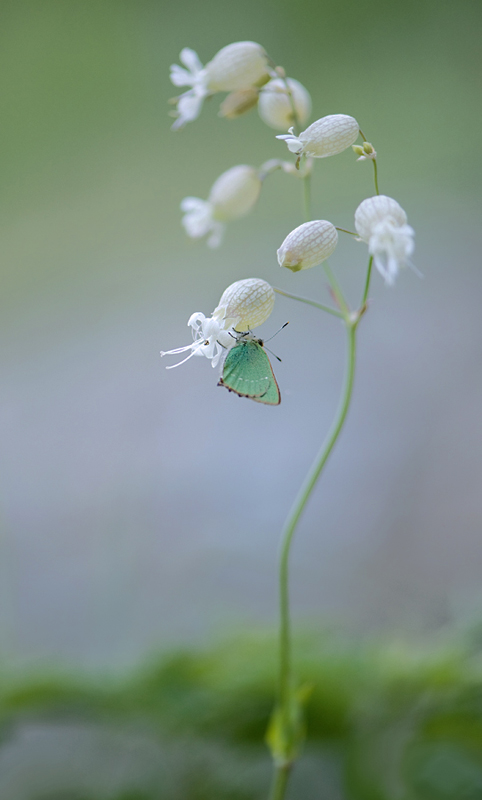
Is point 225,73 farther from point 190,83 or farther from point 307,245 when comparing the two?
point 307,245

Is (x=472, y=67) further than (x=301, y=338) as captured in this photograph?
Yes

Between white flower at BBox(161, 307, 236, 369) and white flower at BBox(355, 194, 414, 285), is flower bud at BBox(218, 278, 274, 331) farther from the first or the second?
white flower at BBox(355, 194, 414, 285)

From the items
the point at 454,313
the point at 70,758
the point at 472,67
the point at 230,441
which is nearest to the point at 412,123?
the point at 472,67

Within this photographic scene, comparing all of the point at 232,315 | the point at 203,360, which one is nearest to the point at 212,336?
the point at 232,315

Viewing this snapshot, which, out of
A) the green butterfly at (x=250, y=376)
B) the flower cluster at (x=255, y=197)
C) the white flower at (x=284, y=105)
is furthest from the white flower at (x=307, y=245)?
the white flower at (x=284, y=105)

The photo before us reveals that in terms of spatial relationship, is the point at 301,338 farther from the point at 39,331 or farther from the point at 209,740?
the point at 209,740

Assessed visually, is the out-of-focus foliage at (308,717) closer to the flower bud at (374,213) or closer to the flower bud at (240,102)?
the flower bud at (374,213)
